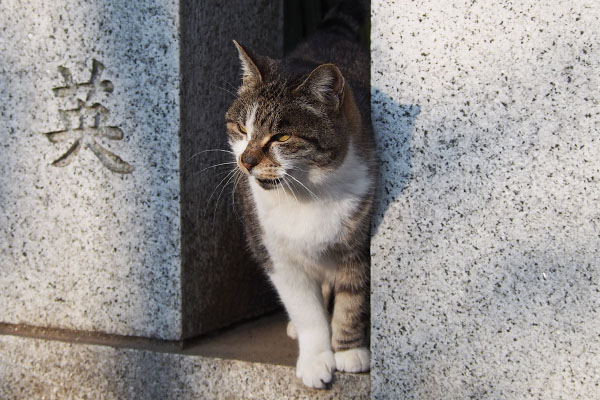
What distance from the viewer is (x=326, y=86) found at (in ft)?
6.12

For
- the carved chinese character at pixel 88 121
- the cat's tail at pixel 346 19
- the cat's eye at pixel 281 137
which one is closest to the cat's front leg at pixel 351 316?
the cat's eye at pixel 281 137

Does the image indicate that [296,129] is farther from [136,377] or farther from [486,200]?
[136,377]

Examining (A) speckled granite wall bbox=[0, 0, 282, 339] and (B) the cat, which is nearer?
(B) the cat

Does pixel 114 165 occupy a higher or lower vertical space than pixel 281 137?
lower

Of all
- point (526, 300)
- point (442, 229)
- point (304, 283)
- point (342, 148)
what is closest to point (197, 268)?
point (304, 283)

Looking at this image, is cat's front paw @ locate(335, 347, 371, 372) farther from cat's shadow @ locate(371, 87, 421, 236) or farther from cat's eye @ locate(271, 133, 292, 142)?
cat's eye @ locate(271, 133, 292, 142)

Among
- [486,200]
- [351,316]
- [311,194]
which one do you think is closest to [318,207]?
[311,194]

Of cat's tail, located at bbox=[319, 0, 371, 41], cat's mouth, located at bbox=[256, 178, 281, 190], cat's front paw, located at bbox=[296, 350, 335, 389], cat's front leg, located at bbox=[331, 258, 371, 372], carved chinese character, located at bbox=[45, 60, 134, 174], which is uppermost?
cat's tail, located at bbox=[319, 0, 371, 41]

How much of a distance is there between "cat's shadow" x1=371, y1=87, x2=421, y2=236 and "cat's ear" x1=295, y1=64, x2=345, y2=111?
0.11 m

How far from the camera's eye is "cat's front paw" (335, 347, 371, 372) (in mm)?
2031

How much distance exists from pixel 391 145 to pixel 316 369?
0.77 meters

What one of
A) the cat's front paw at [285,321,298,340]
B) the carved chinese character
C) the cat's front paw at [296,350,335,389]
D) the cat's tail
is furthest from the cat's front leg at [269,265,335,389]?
the cat's tail

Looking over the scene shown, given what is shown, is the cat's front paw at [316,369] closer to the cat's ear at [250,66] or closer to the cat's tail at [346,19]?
the cat's ear at [250,66]

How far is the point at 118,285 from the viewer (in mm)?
2352
